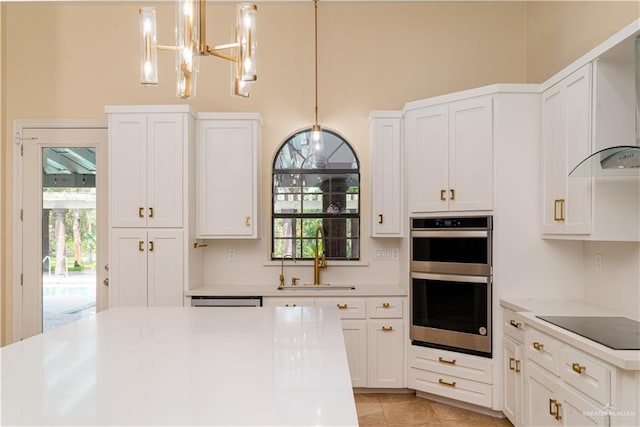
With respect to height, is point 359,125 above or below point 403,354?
above

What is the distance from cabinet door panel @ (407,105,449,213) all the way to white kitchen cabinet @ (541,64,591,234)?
68cm

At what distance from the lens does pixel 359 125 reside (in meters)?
4.04

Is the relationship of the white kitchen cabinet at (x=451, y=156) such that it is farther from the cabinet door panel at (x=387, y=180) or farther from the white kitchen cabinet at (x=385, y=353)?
the white kitchen cabinet at (x=385, y=353)

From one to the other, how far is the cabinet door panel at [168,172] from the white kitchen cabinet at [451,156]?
1882 millimetres

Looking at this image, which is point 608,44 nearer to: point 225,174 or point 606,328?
point 606,328

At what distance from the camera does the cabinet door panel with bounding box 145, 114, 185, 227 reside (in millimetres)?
3504

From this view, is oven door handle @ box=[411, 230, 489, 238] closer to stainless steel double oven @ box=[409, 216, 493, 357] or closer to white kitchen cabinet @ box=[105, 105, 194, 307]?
stainless steel double oven @ box=[409, 216, 493, 357]

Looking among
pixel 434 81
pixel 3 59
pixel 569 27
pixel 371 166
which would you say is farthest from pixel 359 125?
pixel 3 59

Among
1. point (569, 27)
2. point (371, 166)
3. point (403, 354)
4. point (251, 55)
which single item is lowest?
point (403, 354)

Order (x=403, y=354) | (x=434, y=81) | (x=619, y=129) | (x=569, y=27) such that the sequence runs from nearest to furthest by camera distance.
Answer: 1. (x=619, y=129)
2. (x=569, y=27)
3. (x=403, y=354)
4. (x=434, y=81)

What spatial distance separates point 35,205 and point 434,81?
3.92 metres

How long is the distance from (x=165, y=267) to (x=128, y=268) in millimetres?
305

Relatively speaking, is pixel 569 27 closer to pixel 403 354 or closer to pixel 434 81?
pixel 434 81

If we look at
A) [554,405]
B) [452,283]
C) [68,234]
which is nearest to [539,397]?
[554,405]
